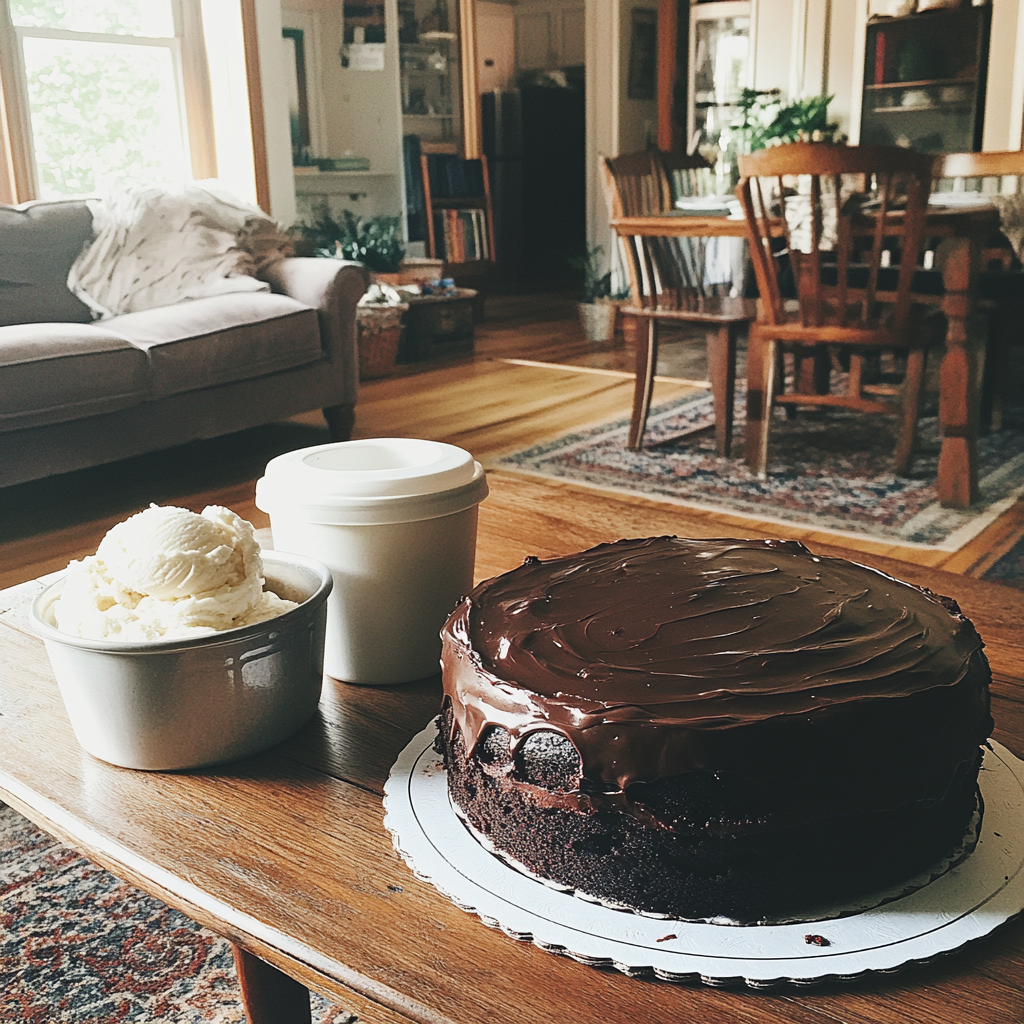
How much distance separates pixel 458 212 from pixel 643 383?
3548 mm

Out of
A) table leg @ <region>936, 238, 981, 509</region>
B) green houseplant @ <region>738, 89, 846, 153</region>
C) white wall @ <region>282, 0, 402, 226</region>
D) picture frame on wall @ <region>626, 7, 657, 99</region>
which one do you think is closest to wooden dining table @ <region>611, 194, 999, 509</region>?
table leg @ <region>936, 238, 981, 509</region>

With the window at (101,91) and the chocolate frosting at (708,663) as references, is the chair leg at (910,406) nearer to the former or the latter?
the chocolate frosting at (708,663)

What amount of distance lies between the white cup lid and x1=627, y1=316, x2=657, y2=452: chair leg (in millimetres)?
2596

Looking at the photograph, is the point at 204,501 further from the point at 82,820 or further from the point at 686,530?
the point at 82,820

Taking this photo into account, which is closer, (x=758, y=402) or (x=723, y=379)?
(x=758, y=402)

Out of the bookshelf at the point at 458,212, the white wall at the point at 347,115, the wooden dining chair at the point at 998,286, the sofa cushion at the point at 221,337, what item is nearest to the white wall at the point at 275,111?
the white wall at the point at 347,115

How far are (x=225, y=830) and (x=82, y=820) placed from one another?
0.09 m

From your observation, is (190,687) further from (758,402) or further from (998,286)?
(998,286)

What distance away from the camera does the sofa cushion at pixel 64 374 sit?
2.61 meters

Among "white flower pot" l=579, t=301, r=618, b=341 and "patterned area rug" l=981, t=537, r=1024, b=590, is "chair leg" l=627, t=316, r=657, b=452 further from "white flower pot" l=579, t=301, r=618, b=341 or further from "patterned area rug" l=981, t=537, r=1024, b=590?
"white flower pot" l=579, t=301, r=618, b=341

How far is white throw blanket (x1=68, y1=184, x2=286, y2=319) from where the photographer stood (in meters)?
3.33

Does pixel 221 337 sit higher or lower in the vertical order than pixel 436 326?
higher

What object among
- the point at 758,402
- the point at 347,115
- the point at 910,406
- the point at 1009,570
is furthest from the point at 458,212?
the point at 1009,570

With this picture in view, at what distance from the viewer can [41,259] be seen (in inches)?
127
